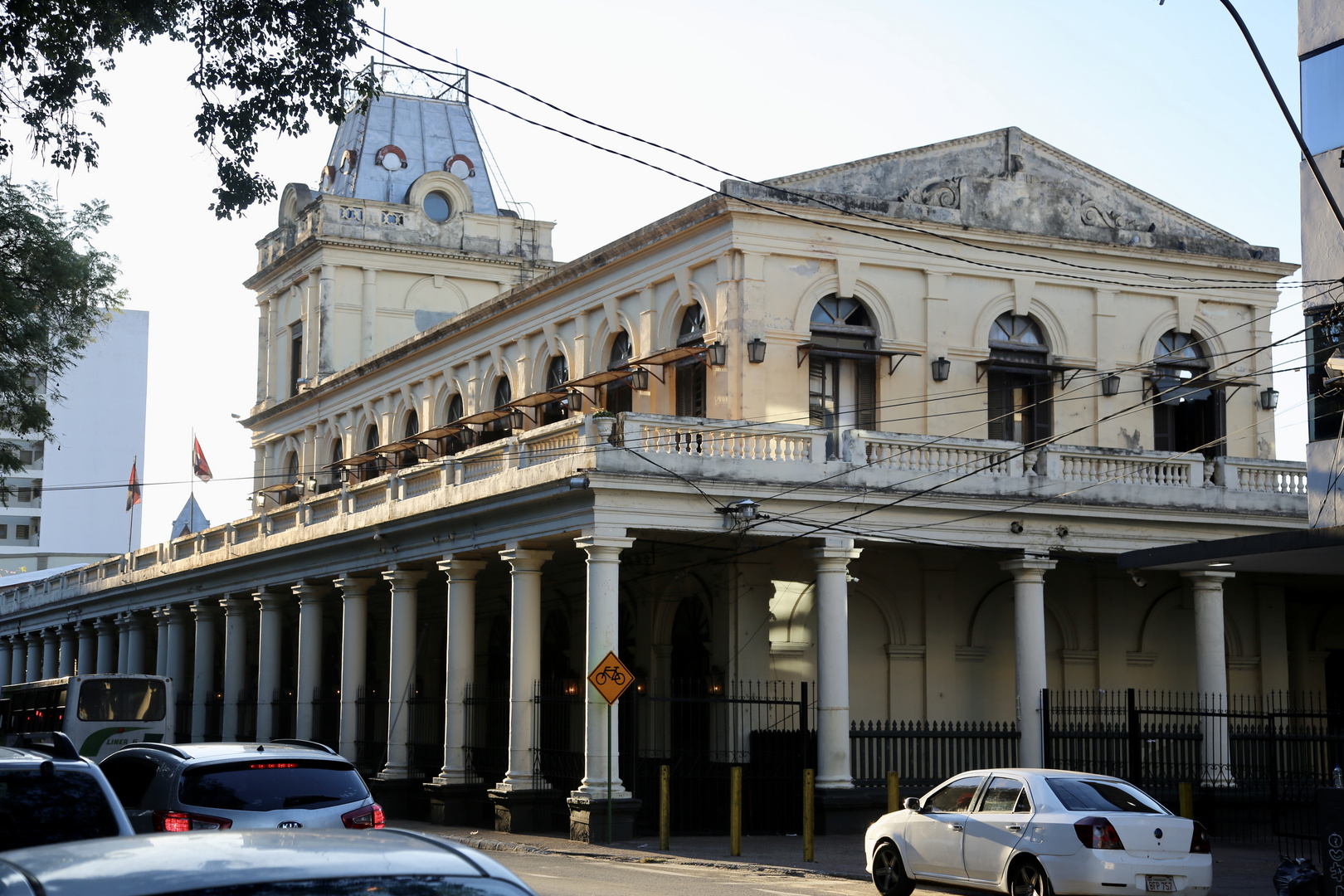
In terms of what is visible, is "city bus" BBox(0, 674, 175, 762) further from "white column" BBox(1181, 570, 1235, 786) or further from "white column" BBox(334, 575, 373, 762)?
"white column" BBox(1181, 570, 1235, 786)

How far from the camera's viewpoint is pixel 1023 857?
14.7 metres

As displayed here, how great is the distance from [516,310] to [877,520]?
40.1 ft

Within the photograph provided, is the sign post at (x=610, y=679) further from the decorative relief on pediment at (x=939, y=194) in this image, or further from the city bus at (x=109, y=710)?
the city bus at (x=109, y=710)

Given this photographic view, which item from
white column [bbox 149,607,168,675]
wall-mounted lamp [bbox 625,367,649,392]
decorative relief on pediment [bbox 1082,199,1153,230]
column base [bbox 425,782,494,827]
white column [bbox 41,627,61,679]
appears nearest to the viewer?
column base [bbox 425,782,494,827]

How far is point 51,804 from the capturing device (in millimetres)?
8570

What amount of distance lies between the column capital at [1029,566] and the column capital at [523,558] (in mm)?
7454

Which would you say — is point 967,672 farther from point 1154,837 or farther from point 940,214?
point 1154,837

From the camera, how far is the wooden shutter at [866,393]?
2789cm

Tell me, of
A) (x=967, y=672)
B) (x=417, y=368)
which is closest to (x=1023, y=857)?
(x=967, y=672)

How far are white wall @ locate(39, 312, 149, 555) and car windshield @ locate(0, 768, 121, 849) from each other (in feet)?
311

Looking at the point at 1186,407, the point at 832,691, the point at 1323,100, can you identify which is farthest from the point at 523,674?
the point at 1186,407

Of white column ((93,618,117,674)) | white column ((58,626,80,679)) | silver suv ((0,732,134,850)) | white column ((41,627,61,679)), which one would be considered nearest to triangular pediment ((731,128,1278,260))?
silver suv ((0,732,134,850))

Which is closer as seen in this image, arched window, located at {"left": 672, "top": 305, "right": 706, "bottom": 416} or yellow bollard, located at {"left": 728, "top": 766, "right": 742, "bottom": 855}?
yellow bollard, located at {"left": 728, "top": 766, "right": 742, "bottom": 855}

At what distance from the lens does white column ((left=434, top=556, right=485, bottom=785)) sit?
1036 inches
